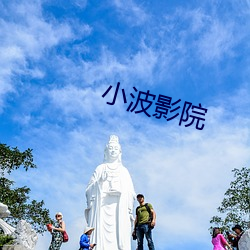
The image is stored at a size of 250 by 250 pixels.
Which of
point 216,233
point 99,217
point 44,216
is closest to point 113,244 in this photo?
point 99,217

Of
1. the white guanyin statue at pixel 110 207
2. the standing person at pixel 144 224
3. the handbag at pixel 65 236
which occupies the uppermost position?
the white guanyin statue at pixel 110 207

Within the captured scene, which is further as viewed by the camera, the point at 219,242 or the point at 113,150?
the point at 113,150

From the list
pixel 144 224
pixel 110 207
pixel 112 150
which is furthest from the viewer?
pixel 112 150

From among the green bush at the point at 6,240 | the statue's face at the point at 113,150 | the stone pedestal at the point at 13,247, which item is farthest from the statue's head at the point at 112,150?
the stone pedestal at the point at 13,247

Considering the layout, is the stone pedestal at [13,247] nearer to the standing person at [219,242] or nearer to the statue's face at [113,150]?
the standing person at [219,242]

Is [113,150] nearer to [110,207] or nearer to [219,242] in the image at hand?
[110,207]

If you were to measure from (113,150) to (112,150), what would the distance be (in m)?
0.03

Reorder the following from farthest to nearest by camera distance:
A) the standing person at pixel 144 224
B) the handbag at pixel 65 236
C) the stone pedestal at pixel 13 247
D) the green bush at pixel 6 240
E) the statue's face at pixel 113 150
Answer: the statue's face at pixel 113 150 < the green bush at pixel 6 240 < the stone pedestal at pixel 13 247 < the standing person at pixel 144 224 < the handbag at pixel 65 236

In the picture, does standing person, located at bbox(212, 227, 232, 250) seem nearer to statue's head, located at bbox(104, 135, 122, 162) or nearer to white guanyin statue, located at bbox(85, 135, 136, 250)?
white guanyin statue, located at bbox(85, 135, 136, 250)

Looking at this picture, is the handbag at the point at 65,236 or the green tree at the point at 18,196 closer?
the handbag at the point at 65,236

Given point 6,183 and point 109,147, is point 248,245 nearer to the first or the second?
point 109,147

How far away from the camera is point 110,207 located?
14.2 m

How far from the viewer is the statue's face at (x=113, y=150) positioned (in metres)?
14.9

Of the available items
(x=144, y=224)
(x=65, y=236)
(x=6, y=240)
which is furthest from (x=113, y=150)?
(x=65, y=236)
